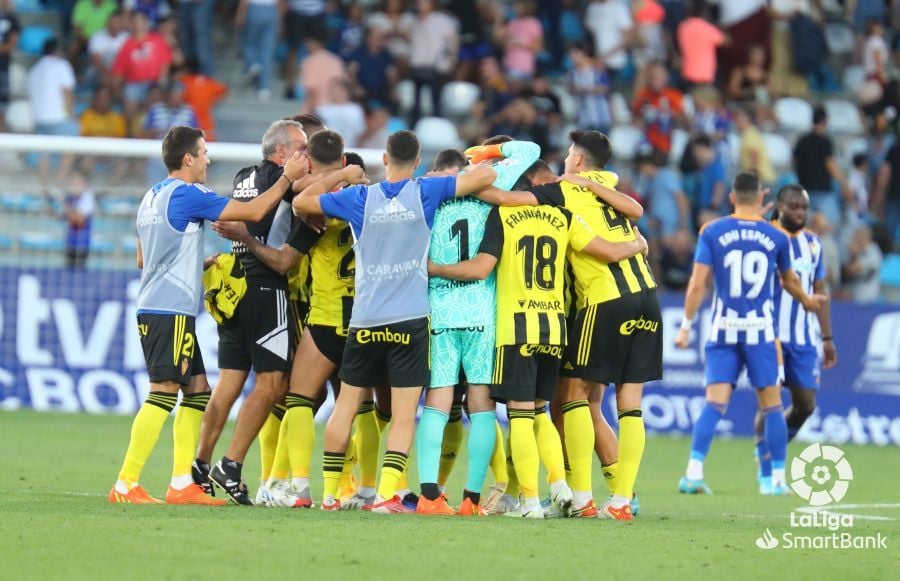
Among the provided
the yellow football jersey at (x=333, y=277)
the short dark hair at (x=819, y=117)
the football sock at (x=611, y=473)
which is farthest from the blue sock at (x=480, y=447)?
the short dark hair at (x=819, y=117)

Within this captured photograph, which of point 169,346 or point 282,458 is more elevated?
point 169,346

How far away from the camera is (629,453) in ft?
32.7

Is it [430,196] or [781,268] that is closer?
[430,196]

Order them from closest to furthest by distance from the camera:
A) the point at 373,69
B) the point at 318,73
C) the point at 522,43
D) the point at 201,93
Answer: the point at 201,93 → the point at 318,73 → the point at 373,69 → the point at 522,43

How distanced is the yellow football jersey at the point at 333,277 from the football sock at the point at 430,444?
0.86 m

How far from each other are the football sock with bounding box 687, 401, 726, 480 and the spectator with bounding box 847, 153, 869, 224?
9963mm

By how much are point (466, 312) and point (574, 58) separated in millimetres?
13673

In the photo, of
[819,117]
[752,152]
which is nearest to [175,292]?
[752,152]

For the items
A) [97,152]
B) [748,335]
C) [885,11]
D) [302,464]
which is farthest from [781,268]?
[885,11]

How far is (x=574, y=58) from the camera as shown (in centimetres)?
2289

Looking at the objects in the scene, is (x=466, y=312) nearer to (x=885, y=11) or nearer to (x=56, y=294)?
(x=56, y=294)

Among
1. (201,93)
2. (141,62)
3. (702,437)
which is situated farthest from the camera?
(201,93)

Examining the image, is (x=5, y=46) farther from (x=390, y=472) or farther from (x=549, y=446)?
(x=549, y=446)

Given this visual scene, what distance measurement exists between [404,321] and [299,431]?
111 centimetres
